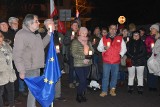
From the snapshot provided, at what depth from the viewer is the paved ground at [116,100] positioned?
7895mm

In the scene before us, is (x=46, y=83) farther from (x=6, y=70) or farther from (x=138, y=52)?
(x=138, y=52)

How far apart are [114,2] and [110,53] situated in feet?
122

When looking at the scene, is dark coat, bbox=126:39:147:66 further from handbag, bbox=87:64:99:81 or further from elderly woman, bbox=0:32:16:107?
Answer: elderly woman, bbox=0:32:16:107

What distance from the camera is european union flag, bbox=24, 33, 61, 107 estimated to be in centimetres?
628

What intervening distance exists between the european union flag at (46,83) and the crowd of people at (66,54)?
135mm

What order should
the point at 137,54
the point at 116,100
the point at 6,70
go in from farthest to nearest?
the point at 137,54
the point at 116,100
the point at 6,70

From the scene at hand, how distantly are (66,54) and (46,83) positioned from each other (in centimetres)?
394

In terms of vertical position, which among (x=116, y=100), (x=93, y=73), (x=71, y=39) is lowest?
(x=116, y=100)

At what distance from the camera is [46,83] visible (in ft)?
21.2

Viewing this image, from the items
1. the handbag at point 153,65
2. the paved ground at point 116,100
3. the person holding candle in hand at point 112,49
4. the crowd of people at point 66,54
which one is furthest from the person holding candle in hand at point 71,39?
the handbag at point 153,65

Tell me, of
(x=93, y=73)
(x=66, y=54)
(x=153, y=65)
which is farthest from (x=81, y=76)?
(x=66, y=54)

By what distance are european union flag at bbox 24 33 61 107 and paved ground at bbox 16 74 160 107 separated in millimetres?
1431

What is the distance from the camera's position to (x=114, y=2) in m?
44.7

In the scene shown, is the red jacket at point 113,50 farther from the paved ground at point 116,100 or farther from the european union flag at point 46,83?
the european union flag at point 46,83
